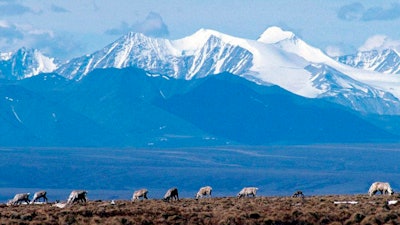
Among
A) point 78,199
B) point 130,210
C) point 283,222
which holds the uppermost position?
point 78,199

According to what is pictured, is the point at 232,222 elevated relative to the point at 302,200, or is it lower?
lower

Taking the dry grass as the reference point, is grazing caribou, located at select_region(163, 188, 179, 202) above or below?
above

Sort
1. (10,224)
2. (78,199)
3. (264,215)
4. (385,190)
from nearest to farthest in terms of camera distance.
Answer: (10,224), (264,215), (78,199), (385,190)

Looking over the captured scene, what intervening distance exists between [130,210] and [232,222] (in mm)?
5973

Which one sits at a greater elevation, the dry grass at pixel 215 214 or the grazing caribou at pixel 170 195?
the grazing caribou at pixel 170 195

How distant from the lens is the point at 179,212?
4366 cm

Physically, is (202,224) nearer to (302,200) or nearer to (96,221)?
(96,221)

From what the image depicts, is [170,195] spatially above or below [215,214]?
above

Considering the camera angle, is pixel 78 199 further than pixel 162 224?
Yes

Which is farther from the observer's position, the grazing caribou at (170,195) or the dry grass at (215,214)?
the grazing caribou at (170,195)

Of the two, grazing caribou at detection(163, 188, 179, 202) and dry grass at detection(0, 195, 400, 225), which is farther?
grazing caribou at detection(163, 188, 179, 202)

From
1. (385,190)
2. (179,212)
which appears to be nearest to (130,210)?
(179,212)

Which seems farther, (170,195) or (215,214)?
(170,195)

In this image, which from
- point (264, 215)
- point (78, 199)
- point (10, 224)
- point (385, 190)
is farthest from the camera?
point (385, 190)
